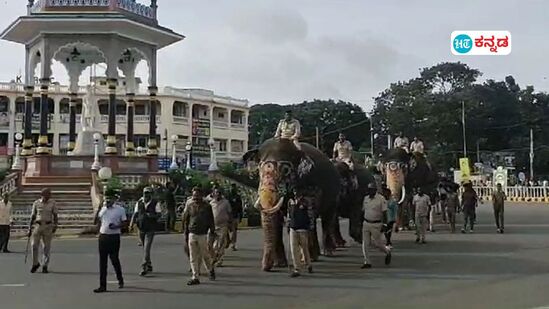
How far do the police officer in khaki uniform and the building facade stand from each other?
44.2 m

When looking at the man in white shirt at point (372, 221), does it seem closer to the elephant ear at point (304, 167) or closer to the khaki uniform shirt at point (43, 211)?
the elephant ear at point (304, 167)

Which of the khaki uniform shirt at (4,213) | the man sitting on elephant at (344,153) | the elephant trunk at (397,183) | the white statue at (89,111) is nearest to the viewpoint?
the man sitting on elephant at (344,153)

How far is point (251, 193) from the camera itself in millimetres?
33750

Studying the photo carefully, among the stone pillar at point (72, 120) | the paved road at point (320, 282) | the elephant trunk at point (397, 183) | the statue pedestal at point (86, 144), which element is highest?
the stone pillar at point (72, 120)

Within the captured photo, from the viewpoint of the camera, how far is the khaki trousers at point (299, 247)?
14.2 meters

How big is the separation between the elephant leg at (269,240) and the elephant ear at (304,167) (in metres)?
1.10

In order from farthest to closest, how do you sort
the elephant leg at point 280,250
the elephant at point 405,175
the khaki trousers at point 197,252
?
the elephant at point 405,175 < the elephant leg at point 280,250 < the khaki trousers at point 197,252

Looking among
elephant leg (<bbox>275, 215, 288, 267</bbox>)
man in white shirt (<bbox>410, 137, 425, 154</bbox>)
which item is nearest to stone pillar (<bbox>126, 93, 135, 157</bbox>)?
man in white shirt (<bbox>410, 137, 425, 154</bbox>)

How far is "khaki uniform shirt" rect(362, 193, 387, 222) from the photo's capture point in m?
15.4

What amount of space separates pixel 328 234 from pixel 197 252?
4.85 metres

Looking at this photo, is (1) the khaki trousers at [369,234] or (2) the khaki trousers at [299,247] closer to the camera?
(2) the khaki trousers at [299,247]

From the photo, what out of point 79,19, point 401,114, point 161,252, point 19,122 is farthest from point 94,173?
point 401,114

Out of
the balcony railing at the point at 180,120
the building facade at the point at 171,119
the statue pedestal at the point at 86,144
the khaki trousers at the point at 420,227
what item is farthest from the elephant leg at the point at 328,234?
the balcony railing at the point at 180,120

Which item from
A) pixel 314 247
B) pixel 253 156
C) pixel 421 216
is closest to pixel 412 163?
pixel 421 216
